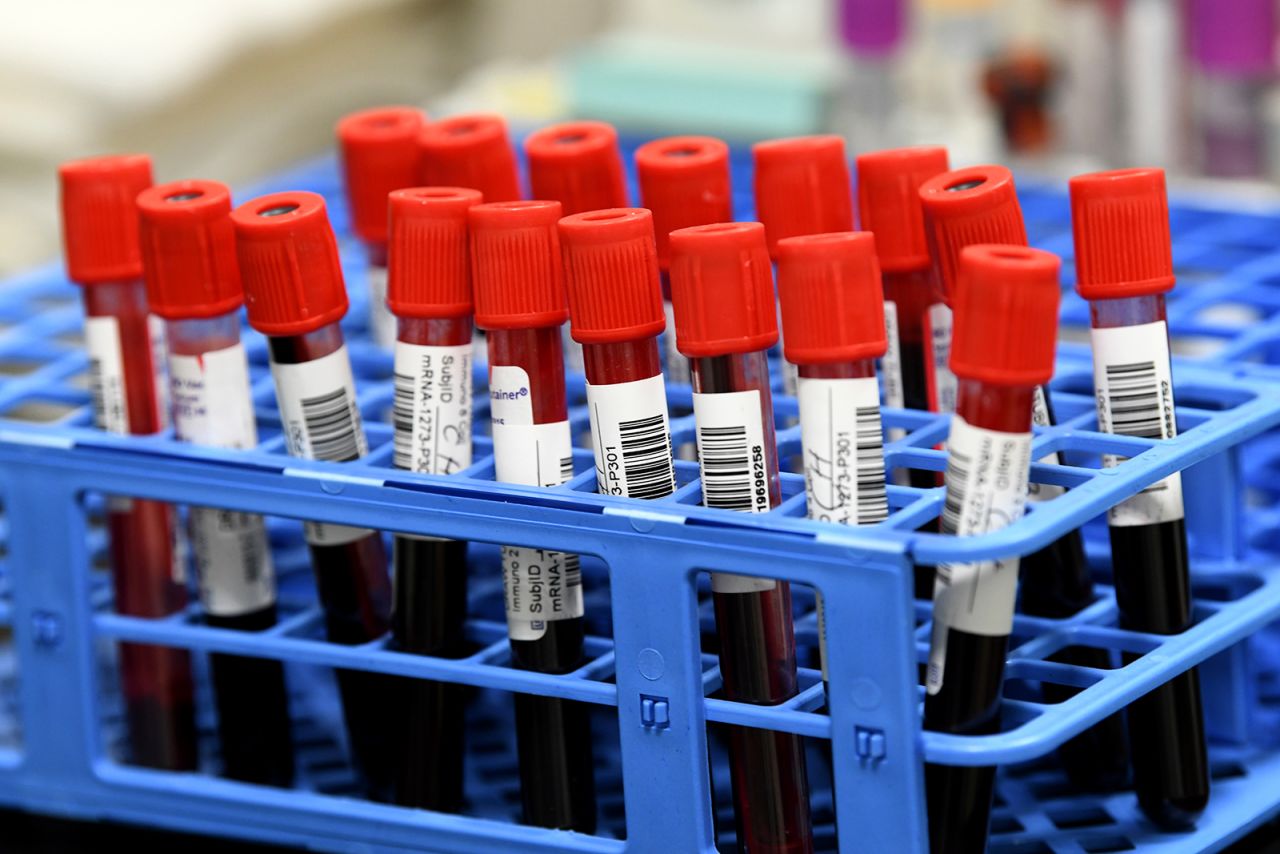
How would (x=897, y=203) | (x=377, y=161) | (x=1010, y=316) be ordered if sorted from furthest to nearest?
1. (x=377, y=161)
2. (x=897, y=203)
3. (x=1010, y=316)

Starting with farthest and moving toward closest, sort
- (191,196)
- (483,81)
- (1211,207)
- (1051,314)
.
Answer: (483,81), (1211,207), (191,196), (1051,314)

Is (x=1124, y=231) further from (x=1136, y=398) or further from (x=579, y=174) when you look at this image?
(x=579, y=174)

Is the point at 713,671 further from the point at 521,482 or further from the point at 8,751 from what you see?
the point at 8,751

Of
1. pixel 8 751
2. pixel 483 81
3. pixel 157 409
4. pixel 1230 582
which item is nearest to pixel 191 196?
pixel 157 409

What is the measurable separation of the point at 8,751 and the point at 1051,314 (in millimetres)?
347

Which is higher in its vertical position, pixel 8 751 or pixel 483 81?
pixel 483 81

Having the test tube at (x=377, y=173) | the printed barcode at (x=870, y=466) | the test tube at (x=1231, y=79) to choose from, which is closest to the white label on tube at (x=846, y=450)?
the printed barcode at (x=870, y=466)

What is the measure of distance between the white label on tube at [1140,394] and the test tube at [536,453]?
138mm

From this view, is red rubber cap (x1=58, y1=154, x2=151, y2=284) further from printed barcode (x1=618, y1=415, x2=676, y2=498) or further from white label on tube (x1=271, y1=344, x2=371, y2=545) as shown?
printed barcode (x1=618, y1=415, x2=676, y2=498)

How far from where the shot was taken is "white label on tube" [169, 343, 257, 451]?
498 millimetres

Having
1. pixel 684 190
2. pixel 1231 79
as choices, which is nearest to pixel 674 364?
pixel 684 190

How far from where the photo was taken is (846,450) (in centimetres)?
41

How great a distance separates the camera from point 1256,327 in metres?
0.58

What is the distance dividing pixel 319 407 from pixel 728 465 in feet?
0.40
